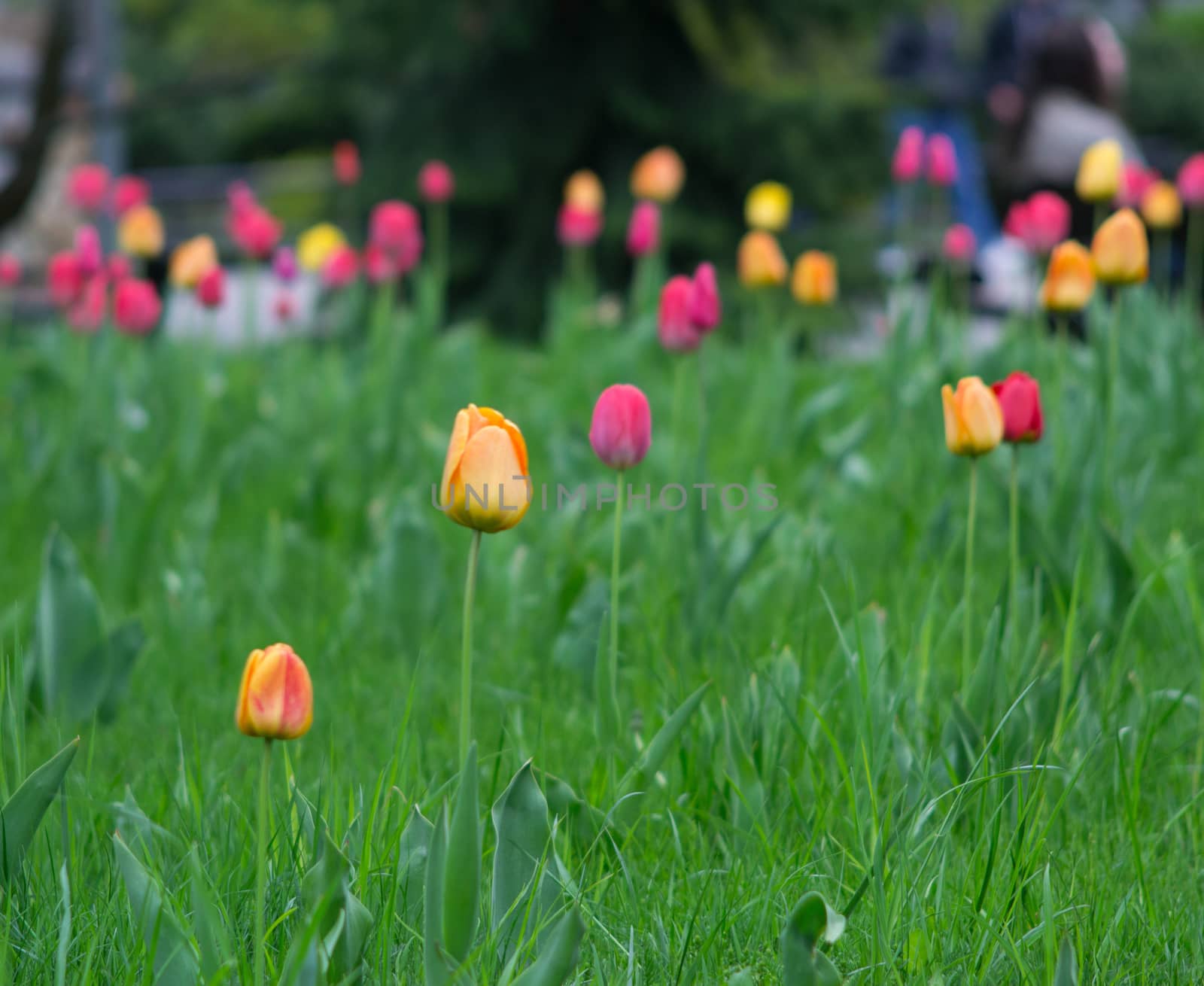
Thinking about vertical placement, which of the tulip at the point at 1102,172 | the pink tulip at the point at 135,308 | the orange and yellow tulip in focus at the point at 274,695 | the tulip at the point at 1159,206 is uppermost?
the tulip at the point at 1102,172

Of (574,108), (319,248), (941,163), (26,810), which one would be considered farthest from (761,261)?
(574,108)

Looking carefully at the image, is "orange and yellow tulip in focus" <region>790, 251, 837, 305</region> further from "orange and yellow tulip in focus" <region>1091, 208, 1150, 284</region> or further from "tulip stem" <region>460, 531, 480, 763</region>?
"tulip stem" <region>460, 531, 480, 763</region>

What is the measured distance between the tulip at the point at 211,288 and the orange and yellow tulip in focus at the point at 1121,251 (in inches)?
76.5

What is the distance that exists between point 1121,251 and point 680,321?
651mm

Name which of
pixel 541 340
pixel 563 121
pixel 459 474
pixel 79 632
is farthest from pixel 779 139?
pixel 459 474

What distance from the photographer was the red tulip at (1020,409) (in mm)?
1553

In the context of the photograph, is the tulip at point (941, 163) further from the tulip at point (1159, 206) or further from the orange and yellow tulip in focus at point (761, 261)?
the tulip at point (1159, 206)

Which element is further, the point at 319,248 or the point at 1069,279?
the point at 319,248

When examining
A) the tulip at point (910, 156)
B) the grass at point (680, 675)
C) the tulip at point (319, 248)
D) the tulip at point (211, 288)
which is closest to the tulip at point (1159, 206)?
the grass at point (680, 675)

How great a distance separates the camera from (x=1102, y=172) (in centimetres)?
256

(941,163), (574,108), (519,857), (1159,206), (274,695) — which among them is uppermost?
(574,108)

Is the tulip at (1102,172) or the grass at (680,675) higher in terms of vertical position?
the tulip at (1102,172)

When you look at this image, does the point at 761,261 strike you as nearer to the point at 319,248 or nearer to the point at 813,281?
the point at 813,281

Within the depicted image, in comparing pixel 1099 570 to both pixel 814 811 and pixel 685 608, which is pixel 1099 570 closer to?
pixel 685 608
